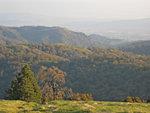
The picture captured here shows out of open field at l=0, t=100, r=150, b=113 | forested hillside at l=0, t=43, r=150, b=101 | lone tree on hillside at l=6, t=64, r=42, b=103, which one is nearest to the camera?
open field at l=0, t=100, r=150, b=113

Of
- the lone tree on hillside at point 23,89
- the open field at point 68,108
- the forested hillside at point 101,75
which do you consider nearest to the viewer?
the open field at point 68,108

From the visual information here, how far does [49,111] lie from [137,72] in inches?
4862

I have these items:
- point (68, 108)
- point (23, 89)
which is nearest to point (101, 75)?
point (23, 89)

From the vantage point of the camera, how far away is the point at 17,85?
2891 cm

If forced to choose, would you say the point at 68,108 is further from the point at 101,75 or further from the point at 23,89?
the point at 101,75

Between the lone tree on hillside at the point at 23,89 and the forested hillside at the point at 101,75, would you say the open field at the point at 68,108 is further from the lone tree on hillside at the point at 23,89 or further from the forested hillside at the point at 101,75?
the forested hillside at the point at 101,75

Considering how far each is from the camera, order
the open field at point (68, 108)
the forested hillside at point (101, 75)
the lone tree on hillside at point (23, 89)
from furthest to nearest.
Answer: the forested hillside at point (101, 75), the lone tree on hillside at point (23, 89), the open field at point (68, 108)

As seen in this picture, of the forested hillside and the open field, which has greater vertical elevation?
the open field

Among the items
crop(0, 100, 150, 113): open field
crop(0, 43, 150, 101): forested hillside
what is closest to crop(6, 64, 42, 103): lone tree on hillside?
crop(0, 100, 150, 113): open field

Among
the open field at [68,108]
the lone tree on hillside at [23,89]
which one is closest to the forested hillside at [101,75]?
the lone tree on hillside at [23,89]

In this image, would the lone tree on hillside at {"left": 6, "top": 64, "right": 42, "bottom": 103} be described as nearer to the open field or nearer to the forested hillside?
the open field

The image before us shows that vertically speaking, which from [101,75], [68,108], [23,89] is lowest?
[101,75]

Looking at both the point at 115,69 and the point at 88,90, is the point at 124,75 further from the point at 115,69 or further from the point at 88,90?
the point at 88,90

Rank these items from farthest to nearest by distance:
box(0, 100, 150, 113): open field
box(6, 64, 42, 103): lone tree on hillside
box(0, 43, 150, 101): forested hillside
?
1. box(0, 43, 150, 101): forested hillside
2. box(6, 64, 42, 103): lone tree on hillside
3. box(0, 100, 150, 113): open field
